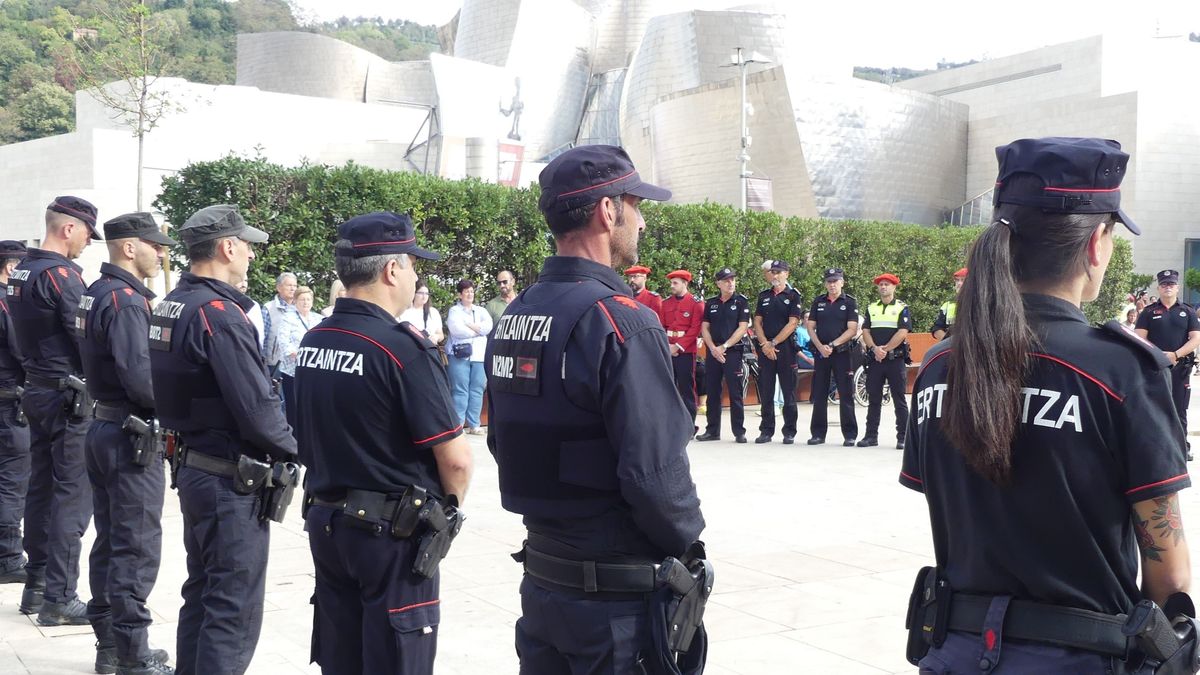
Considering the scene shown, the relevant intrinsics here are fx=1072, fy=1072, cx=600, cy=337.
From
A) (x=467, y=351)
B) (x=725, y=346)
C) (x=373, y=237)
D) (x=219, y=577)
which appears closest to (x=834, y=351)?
(x=725, y=346)

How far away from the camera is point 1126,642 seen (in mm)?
1970

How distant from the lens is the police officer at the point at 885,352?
40.1 feet

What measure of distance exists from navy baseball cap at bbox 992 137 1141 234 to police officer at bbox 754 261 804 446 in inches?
416

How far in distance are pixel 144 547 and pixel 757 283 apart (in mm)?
13095

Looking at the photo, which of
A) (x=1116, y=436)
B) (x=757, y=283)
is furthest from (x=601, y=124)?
(x=1116, y=436)

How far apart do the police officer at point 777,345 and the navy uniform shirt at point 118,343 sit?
8.82 meters

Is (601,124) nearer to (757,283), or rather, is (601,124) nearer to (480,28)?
(480,28)

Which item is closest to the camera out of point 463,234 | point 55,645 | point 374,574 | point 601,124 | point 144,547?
point 374,574

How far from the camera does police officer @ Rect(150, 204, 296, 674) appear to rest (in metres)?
3.93

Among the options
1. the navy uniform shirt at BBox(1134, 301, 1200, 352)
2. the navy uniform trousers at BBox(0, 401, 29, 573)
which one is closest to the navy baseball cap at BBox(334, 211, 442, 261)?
the navy uniform trousers at BBox(0, 401, 29, 573)

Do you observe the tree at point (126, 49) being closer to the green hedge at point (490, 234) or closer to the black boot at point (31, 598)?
the green hedge at point (490, 234)

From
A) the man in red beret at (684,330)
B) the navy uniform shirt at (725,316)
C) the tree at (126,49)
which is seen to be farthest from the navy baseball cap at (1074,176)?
the tree at (126,49)

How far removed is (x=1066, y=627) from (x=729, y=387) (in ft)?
36.2

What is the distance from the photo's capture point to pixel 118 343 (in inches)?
186
